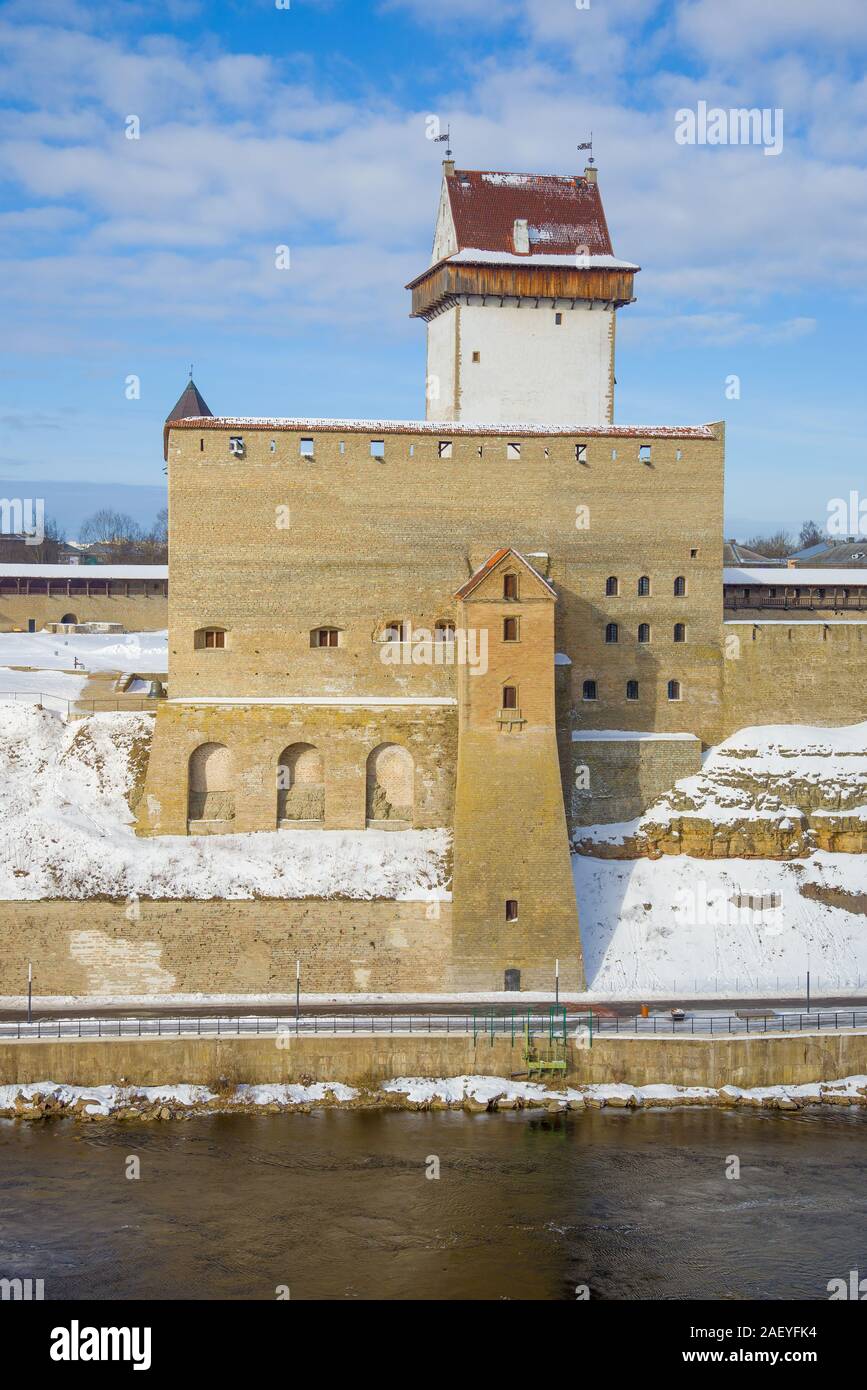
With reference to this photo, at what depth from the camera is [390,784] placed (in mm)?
39000

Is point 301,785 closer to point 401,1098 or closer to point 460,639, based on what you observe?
point 460,639

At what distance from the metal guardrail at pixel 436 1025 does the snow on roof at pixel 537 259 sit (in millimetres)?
20628

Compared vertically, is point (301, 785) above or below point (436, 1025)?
above

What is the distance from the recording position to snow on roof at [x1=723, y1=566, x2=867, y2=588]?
4728 cm

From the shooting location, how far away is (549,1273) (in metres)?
24.4

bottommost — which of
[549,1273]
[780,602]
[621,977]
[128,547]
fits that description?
[549,1273]

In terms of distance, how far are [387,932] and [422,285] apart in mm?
19919

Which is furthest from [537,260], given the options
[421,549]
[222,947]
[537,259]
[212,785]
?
[222,947]

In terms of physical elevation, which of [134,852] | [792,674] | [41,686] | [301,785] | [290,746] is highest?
[792,674]

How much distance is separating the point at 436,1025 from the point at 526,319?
66.8ft

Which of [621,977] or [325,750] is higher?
[325,750]

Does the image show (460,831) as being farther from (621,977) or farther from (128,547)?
(128,547)

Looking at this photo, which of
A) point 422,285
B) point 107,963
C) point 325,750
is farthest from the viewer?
point 422,285

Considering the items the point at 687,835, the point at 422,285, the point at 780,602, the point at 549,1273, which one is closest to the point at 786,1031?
the point at 687,835
